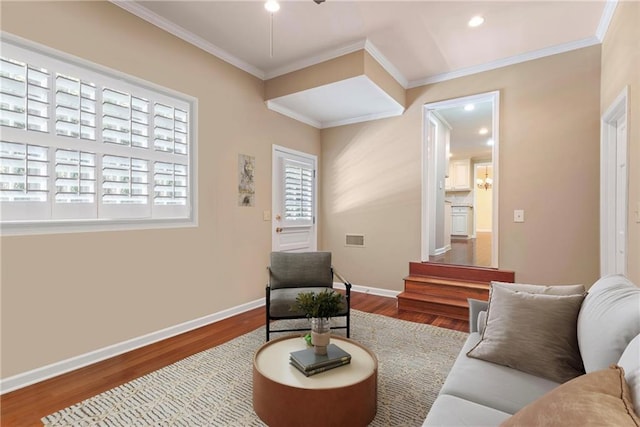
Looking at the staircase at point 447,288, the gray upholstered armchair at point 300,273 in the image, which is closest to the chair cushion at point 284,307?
the gray upholstered armchair at point 300,273

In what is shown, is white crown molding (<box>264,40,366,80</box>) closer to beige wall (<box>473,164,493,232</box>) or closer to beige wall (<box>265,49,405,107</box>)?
beige wall (<box>265,49,405,107</box>)

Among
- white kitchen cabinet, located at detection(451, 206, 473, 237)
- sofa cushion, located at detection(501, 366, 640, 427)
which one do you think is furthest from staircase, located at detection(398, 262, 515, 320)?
white kitchen cabinet, located at detection(451, 206, 473, 237)

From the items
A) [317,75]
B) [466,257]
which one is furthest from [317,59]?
[466,257]

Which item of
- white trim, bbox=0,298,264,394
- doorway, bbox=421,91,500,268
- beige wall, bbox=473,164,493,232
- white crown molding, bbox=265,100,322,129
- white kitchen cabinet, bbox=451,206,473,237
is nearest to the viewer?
white trim, bbox=0,298,264,394

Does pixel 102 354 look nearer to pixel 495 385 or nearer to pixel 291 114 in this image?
pixel 495 385

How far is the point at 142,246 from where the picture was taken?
277 centimetres

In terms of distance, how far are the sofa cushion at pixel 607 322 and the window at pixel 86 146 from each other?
3.20 m

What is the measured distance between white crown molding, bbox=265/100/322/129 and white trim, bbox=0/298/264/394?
9.02 ft

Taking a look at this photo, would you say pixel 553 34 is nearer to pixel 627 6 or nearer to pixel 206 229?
pixel 627 6

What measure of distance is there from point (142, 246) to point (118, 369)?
102 centimetres

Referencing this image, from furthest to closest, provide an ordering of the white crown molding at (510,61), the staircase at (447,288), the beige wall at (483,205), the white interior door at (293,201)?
the beige wall at (483,205), the white interior door at (293,201), the staircase at (447,288), the white crown molding at (510,61)

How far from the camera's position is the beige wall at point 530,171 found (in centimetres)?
326

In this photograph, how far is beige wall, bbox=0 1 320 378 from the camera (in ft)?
6.98

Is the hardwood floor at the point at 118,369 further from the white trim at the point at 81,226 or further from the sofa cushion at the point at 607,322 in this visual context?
the sofa cushion at the point at 607,322
